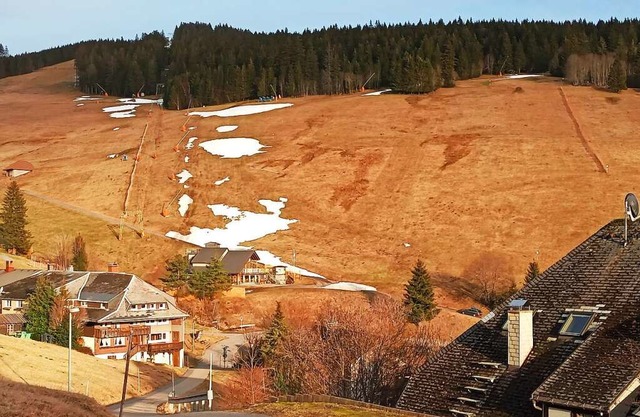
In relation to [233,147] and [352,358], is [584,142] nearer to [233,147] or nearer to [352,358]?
[233,147]

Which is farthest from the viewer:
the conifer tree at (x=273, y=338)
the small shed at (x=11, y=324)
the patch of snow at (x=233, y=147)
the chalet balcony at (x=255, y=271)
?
the patch of snow at (x=233, y=147)

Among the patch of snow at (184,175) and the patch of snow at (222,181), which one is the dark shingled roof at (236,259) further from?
the patch of snow at (184,175)

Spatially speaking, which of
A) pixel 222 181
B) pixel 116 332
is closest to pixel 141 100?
pixel 222 181

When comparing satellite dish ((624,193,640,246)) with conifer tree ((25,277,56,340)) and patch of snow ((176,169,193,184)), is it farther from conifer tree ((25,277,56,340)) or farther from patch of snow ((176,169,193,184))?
patch of snow ((176,169,193,184))

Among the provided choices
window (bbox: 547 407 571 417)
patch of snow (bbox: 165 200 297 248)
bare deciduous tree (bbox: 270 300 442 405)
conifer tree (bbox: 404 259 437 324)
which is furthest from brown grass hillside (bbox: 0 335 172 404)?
patch of snow (bbox: 165 200 297 248)

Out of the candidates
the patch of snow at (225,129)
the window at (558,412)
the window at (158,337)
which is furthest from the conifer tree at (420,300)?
the patch of snow at (225,129)

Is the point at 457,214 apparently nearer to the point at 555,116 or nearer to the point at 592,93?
the point at 555,116
